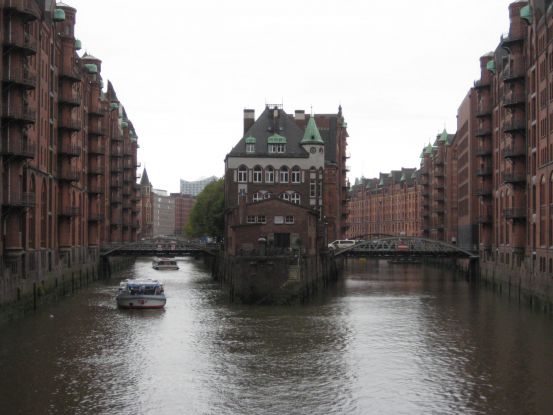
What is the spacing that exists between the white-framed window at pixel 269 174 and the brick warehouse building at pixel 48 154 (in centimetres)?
2000

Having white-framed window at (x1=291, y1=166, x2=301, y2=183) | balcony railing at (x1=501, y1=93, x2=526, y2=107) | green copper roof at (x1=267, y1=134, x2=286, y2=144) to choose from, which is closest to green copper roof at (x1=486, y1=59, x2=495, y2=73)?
balcony railing at (x1=501, y1=93, x2=526, y2=107)

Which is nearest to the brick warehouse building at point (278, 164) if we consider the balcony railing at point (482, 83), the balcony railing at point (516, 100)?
the balcony railing at point (482, 83)

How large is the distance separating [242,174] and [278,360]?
61.4 meters

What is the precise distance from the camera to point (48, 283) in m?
62.2

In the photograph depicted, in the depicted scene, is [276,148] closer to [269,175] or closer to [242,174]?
[269,175]

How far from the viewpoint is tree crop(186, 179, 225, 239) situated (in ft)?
408

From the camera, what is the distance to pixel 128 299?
59.4 meters

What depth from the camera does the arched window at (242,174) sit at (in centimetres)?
9788

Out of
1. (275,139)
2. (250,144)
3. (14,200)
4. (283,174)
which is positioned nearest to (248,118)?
(250,144)

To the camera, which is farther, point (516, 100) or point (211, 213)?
point (211, 213)

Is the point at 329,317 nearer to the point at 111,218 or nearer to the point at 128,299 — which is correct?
the point at 128,299

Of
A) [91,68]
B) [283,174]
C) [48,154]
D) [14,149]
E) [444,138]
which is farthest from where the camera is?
[444,138]

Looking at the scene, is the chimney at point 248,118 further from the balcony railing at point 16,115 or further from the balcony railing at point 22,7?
the balcony railing at point 22,7

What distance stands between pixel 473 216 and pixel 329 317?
168 feet
